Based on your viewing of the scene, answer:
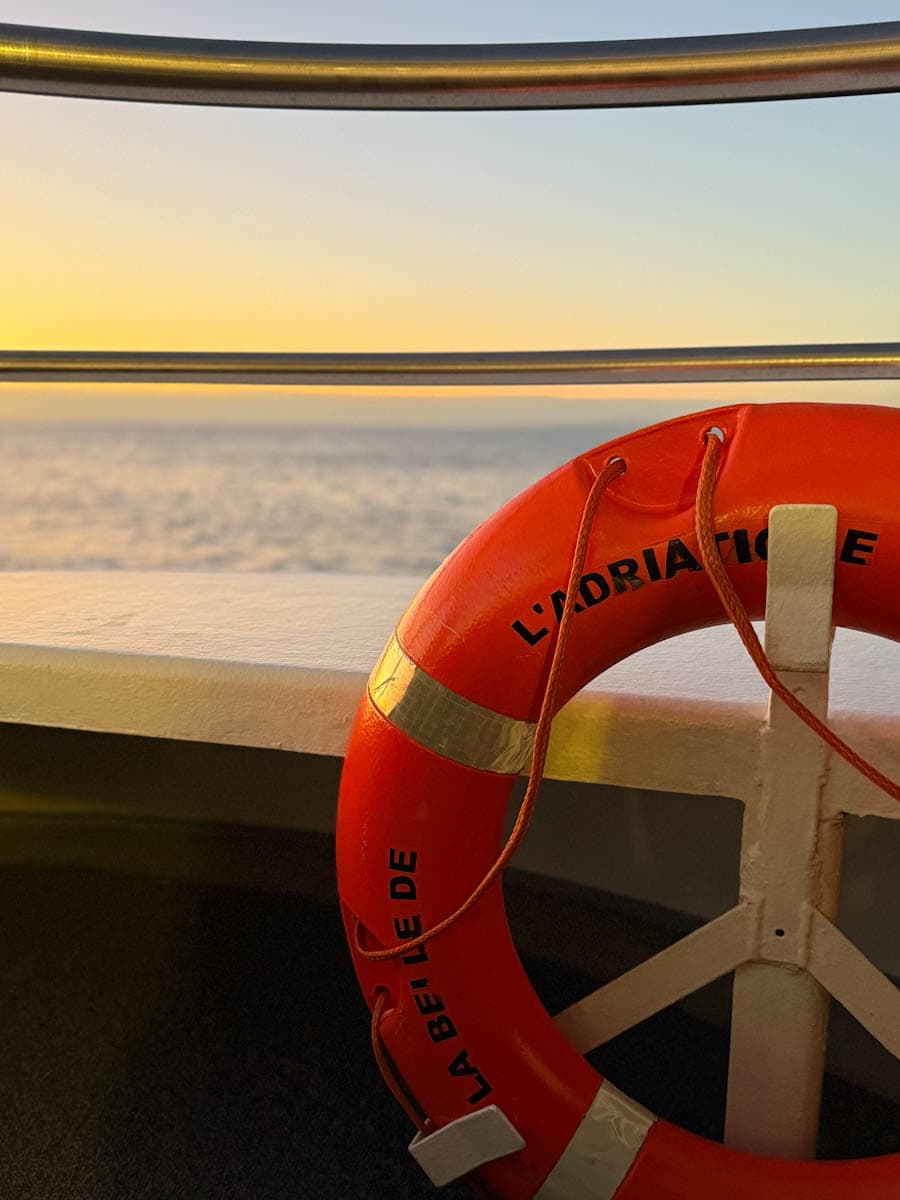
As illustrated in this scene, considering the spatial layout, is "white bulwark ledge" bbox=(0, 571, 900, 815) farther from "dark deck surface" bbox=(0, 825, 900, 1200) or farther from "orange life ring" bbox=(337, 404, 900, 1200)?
"dark deck surface" bbox=(0, 825, 900, 1200)

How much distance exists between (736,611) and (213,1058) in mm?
875

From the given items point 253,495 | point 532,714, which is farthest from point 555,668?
point 253,495

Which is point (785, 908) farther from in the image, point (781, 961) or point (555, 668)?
point (555, 668)

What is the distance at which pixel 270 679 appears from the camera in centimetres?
101

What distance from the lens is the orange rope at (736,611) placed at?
2.45ft

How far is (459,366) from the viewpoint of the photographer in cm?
135

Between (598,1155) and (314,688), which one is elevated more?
(314,688)

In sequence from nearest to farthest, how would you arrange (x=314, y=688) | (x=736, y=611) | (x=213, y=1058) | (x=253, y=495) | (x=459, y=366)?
(x=736, y=611) → (x=314, y=688) → (x=213, y=1058) → (x=459, y=366) → (x=253, y=495)

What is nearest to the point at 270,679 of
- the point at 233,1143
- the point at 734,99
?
the point at 233,1143

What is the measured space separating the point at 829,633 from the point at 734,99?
0.46m

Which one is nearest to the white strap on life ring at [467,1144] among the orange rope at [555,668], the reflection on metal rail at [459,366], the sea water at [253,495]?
the orange rope at [555,668]

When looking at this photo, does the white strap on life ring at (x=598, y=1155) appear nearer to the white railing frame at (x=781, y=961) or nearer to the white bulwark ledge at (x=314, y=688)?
the white railing frame at (x=781, y=961)

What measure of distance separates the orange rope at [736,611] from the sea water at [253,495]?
9.95m

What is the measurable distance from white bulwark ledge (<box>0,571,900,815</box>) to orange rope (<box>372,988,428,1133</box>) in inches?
9.2
